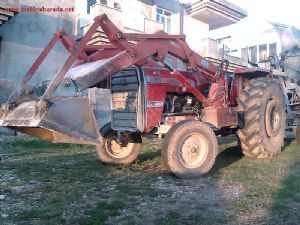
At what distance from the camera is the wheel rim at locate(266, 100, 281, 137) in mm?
7047

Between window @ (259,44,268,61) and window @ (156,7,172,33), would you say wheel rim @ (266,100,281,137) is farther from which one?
window @ (259,44,268,61)

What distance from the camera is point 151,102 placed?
241 inches

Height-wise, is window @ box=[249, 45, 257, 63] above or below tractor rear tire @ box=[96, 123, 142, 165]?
above

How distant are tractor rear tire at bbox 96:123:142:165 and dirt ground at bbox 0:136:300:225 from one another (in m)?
0.19

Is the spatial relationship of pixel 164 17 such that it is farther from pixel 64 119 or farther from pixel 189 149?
pixel 64 119

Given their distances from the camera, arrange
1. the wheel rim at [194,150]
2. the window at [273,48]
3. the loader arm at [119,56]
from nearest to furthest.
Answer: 1. the loader arm at [119,56]
2. the wheel rim at [194,150]
3. the window at [273,48]

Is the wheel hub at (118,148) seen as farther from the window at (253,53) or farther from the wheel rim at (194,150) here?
the window at (253,53)

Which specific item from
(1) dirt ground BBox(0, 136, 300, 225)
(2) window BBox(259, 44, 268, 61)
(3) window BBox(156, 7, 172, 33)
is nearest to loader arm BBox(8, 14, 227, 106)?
(1) dirt ground BBox(0, 136, 300, 225)

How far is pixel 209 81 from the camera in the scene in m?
6.86

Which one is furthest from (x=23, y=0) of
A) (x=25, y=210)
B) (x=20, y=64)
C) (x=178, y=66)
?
(x=25, y=210)

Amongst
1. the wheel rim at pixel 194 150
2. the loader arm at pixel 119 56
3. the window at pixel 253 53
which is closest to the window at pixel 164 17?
the window at pixel 253 53

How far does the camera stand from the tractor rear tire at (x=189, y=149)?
5605mm

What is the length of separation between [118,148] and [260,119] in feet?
9.62

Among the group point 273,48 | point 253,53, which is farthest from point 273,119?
point 253,53
